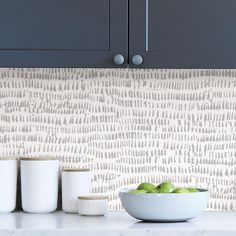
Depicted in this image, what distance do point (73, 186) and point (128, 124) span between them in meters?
0.39

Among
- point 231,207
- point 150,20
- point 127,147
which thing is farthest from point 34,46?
point 231,207

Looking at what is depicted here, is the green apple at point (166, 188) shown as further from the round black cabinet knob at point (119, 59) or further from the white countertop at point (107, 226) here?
the round black cabinet knob at point (119, 59)

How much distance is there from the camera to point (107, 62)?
8.82 ft

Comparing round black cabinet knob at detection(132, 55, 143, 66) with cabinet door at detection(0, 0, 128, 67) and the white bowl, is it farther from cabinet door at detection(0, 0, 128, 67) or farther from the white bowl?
the white bowl

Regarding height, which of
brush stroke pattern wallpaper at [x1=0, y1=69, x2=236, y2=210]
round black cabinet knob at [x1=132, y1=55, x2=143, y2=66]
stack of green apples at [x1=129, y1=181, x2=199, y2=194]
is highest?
round black cabinet knob at [x1=132, y1=55, x2=143, y2=66]

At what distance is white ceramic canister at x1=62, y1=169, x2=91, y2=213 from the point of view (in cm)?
293

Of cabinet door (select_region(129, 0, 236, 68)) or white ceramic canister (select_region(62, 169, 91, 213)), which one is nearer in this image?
cabinet door (select_region(129, 0, 236, 68))

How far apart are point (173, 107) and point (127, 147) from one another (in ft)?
0.92

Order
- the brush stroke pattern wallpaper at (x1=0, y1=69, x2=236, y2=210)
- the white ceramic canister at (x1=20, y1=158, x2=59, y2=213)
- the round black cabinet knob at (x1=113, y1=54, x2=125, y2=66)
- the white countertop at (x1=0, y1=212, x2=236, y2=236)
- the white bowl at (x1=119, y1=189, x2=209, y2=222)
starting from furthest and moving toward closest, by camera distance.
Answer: the brush stroke pattern wallpaper at (x1=0, y1=69, x2=236, y2=210) < the white ceramic canister at (x1=20, y1=158, x2=59, y2=213) < the round black cabinet knob at (x1=113, y1=54, x2=125, y2=66) < the white bowl at (x1=119, y1=189, x2=209, y2=222) < the white countertop at (x1=0, y1=212, x2=236, y2=236)

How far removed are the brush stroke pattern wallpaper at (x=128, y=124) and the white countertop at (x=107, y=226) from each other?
13.2 inches

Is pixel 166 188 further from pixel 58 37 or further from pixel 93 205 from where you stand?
pixel 58 37

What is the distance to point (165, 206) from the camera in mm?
2551

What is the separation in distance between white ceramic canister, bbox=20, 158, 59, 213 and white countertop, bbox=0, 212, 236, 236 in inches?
5.5

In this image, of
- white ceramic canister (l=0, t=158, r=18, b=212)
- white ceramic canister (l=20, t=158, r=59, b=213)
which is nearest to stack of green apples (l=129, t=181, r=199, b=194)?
white ceramic canister (l=20, t=158, r=59, b=213)
